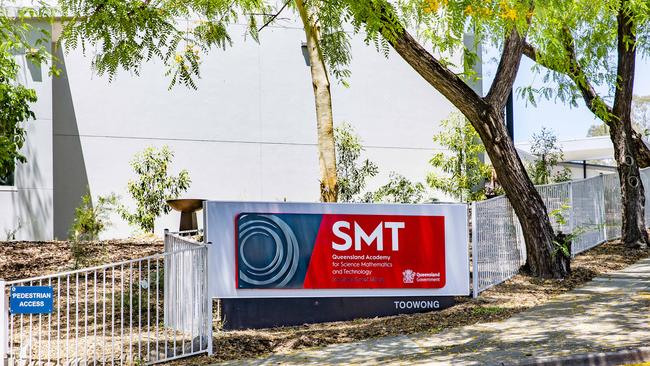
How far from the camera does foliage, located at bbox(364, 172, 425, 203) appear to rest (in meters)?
24.4

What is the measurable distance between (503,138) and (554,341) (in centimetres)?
498

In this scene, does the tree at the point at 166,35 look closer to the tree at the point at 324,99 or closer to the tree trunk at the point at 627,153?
the tree at the point at 324,99

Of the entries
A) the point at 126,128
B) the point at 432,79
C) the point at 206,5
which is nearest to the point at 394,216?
the point at 432,79

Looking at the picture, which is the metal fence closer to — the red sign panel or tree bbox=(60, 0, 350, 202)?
the red sign panel

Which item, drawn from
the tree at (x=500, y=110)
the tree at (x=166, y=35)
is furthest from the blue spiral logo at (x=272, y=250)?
the tree at (x=500, y=110)

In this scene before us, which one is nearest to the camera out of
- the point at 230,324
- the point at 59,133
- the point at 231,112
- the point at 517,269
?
the point at 230,324

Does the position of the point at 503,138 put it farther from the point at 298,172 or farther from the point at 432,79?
the point at 298,172

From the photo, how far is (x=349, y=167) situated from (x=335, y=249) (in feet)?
39.0

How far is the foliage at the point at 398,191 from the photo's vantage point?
80.2ft

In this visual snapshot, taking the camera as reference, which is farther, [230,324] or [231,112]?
[231,112]

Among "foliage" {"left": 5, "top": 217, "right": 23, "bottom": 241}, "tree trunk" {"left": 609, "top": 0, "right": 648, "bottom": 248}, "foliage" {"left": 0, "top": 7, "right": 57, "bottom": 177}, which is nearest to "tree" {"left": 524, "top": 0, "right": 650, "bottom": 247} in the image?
"tree trunk" {"left": 609, "top": 0, "right": 648, "bottom": 248}

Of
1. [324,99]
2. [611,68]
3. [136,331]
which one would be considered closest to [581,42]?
[611,68]

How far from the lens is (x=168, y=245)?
11.8 meters

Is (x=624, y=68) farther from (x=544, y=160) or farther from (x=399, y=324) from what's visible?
(x=399, y=324)
